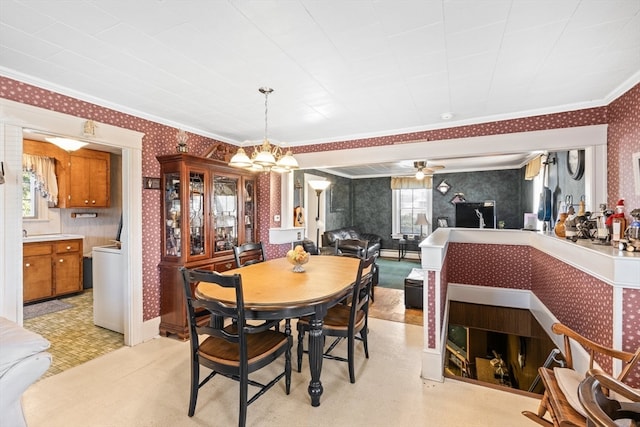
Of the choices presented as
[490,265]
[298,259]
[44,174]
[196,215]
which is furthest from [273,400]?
[44,174]

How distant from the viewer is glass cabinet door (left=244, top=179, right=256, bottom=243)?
166 inches

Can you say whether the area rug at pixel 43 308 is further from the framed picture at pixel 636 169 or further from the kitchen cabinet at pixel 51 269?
the framed picture at pixel 636 169

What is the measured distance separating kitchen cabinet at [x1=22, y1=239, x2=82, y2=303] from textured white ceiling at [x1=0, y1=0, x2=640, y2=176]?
2981mm

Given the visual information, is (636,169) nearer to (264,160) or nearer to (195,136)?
(264,160)

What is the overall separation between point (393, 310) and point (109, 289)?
11.7 ft

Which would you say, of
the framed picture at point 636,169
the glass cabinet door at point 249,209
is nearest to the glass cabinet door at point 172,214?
the glass cabinet door at point 249,209

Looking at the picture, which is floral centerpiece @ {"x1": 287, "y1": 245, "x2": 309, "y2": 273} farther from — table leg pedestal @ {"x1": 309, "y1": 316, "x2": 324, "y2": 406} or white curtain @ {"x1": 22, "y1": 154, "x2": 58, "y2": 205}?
white curtain @ {"x1": 22, "y1": 154, "x2": 58, "y2": 205}

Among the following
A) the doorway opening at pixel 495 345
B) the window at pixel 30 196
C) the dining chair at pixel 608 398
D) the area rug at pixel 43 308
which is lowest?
the doorway opening at pixel 495 345

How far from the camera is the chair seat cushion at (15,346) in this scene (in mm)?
1279

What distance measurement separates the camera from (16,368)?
4.24 feet

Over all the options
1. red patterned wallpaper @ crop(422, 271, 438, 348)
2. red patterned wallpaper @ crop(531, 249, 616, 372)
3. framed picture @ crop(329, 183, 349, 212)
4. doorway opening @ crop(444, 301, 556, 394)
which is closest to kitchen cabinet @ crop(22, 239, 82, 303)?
framed picture @ crop(329, 183, 349, 212)

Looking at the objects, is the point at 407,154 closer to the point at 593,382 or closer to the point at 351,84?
the point at 351,84

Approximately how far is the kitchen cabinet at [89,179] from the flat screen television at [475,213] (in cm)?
737

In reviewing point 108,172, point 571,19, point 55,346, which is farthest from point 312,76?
point 108,172
